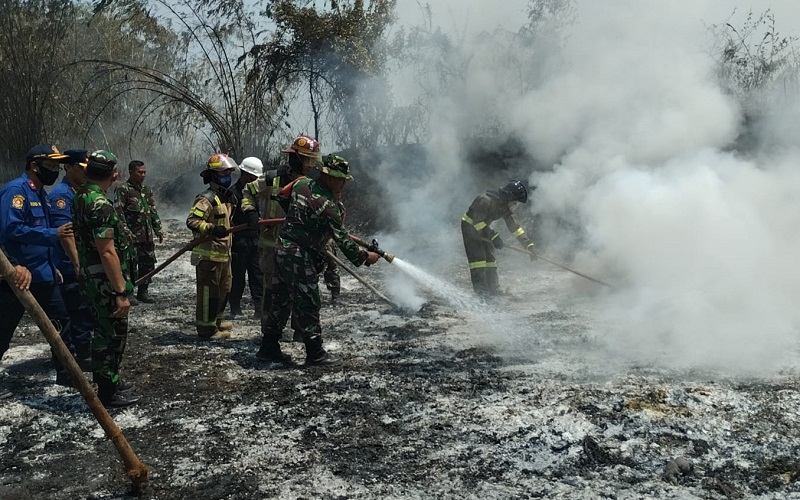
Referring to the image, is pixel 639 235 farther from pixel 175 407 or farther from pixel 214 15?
pixel 214 15

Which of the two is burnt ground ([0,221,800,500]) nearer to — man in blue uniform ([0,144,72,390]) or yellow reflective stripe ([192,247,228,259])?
man in blue uniform ([0,144,72,390])

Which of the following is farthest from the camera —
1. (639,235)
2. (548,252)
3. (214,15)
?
(214,15)

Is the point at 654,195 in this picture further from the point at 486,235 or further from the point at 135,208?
the point at 135,208

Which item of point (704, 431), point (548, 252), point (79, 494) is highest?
point (548, 252)

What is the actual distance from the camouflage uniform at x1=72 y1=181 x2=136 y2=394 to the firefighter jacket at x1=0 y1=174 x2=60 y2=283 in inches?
25.8

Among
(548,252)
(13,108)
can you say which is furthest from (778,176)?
(13,108)

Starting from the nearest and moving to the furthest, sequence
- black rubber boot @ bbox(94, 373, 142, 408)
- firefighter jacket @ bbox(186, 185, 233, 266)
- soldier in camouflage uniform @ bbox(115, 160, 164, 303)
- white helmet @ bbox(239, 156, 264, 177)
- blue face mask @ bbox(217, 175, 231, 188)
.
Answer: black rubber boot @ bbox(94, 373, 142, 408) < firefighter jacket @ bbox(186, 185, 233, 266) < blue face mask @ bbox(217, 175, 231, 188) < white helmet @ bbox(239, 156, 264, 177) < soldier in camouflage uniform @ bbox(115, 160, 164, 303)

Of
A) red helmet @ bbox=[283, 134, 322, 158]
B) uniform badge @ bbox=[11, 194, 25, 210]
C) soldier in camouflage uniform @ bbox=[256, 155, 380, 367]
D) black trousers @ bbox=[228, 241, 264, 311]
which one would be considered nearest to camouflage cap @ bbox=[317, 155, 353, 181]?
soldier in camouflage uniform @ bbox=[256, 155, 380, 367]

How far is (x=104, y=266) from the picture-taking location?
165 inches

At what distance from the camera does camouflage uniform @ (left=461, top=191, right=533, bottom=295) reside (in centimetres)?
851

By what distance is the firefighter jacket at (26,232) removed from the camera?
4781 millimetres

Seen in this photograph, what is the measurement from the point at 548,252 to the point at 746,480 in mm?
7552

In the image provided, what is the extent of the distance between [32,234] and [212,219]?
5.91 feet

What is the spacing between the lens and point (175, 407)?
4715 mm
